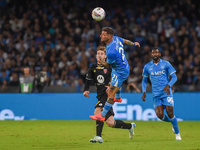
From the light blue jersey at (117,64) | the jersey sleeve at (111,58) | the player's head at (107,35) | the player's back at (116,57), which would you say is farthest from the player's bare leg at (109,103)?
the player's head at (107,35)

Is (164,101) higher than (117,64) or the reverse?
the reverse

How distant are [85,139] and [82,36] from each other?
1172cm

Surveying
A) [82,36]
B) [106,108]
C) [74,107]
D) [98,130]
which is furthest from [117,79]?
[82,36]

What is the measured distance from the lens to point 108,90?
926 centimetres

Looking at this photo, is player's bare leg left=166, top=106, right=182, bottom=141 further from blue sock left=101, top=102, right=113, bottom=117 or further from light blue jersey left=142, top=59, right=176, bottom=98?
blue sock left=101, top=102, right=113, bottom=117

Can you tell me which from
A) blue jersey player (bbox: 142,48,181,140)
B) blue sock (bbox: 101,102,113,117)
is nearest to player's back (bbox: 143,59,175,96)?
blue jersey player (bbox: 142,48,181,140)

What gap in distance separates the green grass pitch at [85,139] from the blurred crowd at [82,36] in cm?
478

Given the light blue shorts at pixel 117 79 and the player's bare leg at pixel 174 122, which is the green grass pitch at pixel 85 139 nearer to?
the player's bare leg at pixel 174 122

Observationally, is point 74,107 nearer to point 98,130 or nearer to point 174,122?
point 174,122

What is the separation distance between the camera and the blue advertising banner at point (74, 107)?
51.2 ft

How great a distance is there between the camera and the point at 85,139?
1009 centimetres

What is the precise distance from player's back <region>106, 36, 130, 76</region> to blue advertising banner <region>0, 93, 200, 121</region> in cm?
691

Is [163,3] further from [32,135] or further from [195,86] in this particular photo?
[32,135]

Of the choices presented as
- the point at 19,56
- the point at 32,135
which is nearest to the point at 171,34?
the point at 19,56
